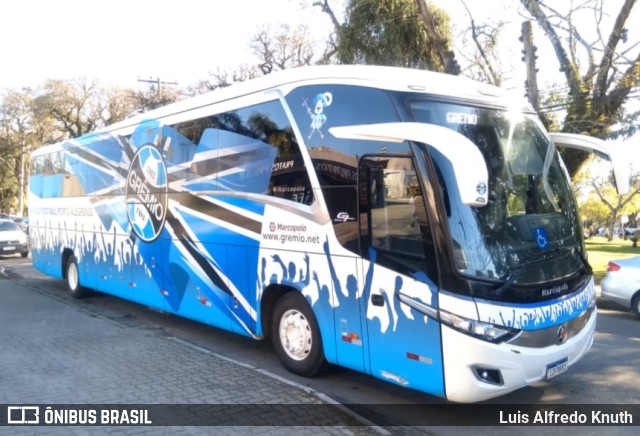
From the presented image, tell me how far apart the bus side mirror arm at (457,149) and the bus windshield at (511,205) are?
35cm

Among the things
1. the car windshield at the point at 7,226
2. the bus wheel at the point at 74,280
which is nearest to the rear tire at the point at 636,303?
the bus wheel at the point at 74,280

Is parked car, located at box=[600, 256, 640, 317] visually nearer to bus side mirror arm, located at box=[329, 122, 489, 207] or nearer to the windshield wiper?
the windshield wiper

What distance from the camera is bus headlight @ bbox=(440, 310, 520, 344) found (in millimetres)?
4379

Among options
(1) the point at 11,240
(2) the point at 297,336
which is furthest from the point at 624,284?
(1) the point at 11,240

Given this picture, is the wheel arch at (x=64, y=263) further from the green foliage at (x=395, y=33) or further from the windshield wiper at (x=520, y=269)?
the green foliage at (x=395, y=33)

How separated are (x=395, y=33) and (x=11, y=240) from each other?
1729 centimetres

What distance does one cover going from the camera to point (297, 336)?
621 centimetres

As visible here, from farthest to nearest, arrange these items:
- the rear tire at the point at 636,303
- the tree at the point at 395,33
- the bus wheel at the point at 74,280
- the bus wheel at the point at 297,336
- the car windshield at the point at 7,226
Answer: the car windshield at the point at 7,226
the tree at the point at 395,33
the bus wheel at the point at 74,280
the rear tire at the point at 636,303
the bus wheel at the point at 297,336

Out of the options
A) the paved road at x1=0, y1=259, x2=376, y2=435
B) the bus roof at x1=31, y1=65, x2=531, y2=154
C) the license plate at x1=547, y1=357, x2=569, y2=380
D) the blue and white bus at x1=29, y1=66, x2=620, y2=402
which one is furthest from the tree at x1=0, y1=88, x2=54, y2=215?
the license plate at x1=547, y1=357, x2=569, y2=380

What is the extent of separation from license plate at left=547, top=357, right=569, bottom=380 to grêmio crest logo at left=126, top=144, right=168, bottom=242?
5.90 meters

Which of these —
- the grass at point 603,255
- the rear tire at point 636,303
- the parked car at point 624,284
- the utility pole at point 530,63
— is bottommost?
the grass at point 603,255

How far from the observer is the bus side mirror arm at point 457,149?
12.8 feet

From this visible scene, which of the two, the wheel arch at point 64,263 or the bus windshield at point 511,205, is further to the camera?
the wheel arch at point 64,263

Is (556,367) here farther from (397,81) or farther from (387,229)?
(397,81)
